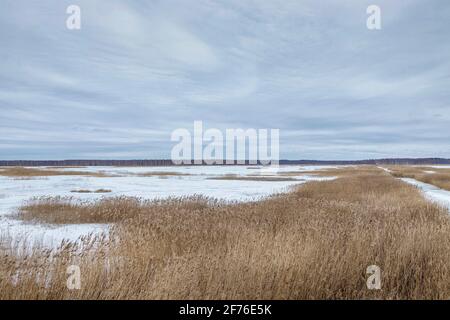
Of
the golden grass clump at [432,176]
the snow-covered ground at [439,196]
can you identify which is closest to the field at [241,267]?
the snow-covered ground at [439,196]

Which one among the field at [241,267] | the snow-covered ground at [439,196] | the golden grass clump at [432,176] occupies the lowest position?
the golden grass clump at [432,176]

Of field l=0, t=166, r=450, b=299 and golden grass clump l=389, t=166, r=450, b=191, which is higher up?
field l=0, t=166, r=450, b=299

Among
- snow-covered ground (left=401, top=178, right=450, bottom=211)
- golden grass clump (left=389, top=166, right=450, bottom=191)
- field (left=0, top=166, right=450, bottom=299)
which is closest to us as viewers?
field (left=0, top=166, right=450, bottom=299)

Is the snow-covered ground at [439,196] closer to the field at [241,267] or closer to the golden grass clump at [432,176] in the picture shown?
the golden grass clump at [432,176]

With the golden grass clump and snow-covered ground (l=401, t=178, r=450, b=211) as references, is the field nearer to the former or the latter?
snow-covered ground (l=401, t=178, r=450, b=211)

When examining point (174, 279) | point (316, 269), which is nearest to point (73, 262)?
point (174, 279)

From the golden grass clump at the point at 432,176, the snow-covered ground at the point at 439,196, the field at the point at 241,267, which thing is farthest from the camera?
the golden grass clump at the point at 432,176

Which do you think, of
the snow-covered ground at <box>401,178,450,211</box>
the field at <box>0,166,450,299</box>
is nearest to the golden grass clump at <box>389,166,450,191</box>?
the snow-covered ground at <box>401,178,450,211</box>

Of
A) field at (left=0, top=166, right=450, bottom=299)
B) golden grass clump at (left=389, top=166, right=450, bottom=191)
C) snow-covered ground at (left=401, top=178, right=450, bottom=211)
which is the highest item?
field at (left=0, top=166, right=450, bottom=299)

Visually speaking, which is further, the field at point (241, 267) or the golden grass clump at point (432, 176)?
the golden grass clump at point (432, 176)

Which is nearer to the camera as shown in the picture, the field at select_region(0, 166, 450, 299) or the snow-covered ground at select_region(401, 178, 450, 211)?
the field at select_region(0, 166, 450, 299)

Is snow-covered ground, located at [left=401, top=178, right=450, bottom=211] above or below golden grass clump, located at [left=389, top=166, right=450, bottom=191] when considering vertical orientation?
above

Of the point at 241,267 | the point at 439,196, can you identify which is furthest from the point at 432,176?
the point at 241,267

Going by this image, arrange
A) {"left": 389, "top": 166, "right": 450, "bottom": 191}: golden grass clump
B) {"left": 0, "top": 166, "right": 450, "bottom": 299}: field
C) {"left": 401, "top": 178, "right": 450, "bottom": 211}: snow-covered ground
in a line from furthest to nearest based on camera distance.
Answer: {"left": 389, "top": 166, "right": 450, "bottom": 191}: golden grass clump → {"left": 401, "top": 178, "right": 450, "bottom": 211}: snow-covered ground → {"left": 0, "top": 166, "right": 450, "bottom": 299}: field
